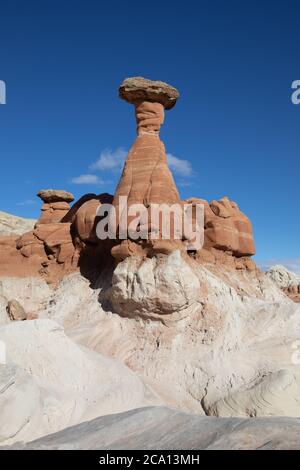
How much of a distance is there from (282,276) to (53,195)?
62.6 ft

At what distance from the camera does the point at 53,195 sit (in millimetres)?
18609

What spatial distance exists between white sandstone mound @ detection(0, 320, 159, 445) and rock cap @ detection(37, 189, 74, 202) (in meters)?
10.6

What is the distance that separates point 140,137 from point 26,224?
3776cm

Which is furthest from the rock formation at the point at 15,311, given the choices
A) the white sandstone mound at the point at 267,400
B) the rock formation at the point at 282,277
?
the rock formation at the point at 282,277

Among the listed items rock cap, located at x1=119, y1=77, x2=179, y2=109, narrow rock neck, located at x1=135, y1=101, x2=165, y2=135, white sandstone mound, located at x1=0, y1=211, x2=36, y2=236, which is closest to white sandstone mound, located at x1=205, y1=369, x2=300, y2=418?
narrow rock neck, located at x1=135, y1=101, x2=165, y2=135

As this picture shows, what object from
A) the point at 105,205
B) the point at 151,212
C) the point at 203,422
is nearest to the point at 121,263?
A: the point at 151,212

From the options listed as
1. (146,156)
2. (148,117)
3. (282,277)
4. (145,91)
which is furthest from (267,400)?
(282,277)

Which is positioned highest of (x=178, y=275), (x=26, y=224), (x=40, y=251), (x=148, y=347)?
(x=26, y=224)

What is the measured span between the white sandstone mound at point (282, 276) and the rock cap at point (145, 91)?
66.0 ft

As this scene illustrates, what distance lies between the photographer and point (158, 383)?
384 inches

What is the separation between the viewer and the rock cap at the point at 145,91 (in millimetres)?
13047

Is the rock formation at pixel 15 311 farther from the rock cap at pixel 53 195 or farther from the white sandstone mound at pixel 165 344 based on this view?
the rock cap at pixel 53 195

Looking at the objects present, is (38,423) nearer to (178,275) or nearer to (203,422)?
(203,422)
